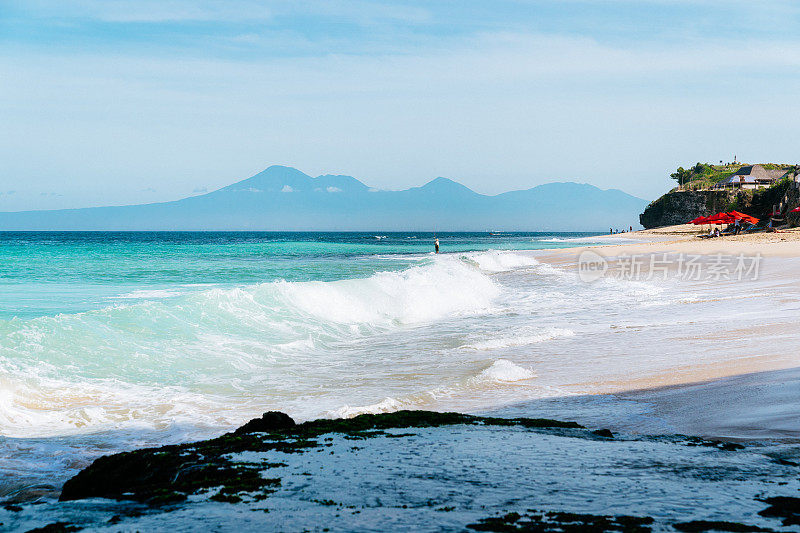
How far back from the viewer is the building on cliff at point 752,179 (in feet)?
331

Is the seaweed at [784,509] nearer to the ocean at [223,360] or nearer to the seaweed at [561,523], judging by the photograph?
the seaweed at [561,523]

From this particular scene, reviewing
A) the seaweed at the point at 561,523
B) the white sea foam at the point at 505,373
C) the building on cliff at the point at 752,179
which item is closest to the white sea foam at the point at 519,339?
the white sea foam at the point at 505,373

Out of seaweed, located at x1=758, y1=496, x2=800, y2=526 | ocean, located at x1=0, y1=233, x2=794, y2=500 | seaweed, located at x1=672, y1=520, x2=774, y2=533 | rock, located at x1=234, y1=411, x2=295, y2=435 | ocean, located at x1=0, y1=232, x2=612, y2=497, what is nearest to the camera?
seaweed, located at x1=672, y1=520, x2=774, y2=533

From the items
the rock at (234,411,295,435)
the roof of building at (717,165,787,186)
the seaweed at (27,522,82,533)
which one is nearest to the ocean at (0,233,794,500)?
the rock at (234,411,295,435)

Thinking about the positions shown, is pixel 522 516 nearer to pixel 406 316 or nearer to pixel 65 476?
pixel 65 476

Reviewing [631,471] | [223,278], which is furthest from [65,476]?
[223,278]

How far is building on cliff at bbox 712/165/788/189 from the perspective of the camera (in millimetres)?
101000

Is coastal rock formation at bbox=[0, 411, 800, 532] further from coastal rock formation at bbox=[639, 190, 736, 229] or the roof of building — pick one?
the roof of building

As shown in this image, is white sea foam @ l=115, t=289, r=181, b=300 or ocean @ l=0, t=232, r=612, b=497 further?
white sea foam @ l=115, t=289, r=181, b=300

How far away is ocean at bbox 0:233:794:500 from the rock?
40.1 inches

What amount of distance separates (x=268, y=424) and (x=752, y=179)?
113 m

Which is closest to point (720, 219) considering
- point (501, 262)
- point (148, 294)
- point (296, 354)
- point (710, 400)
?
point (501, 262)

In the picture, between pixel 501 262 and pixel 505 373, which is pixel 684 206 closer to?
pixel 501 262

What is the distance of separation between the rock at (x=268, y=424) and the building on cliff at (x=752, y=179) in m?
112
